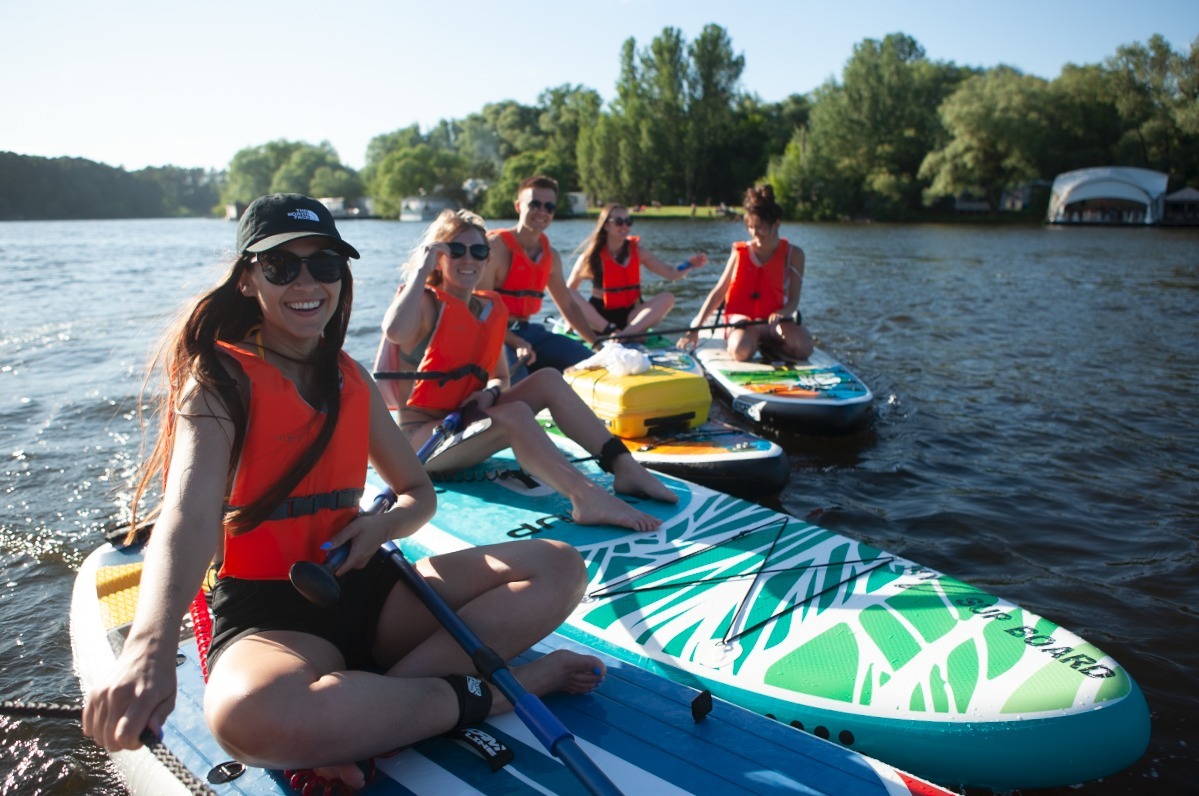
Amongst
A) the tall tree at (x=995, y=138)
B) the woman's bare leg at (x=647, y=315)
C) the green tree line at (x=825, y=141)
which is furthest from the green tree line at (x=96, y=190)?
the tall tree at (x=995, y=138)

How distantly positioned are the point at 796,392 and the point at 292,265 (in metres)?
4.97

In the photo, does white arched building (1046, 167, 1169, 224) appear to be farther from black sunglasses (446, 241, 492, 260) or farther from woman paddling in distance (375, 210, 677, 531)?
black sunglasses (446, 241, 492, 260)

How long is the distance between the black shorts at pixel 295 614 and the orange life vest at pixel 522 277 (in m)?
4.21

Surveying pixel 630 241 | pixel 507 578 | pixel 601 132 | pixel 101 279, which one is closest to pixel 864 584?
pixel 507 578

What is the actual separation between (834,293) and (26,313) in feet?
45.0

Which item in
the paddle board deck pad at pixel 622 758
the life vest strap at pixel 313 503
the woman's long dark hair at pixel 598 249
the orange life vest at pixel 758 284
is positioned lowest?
the paddle board deck pad at pixel 622 758

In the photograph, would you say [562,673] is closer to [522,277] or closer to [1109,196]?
[522,277]

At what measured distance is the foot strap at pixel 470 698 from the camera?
235 cm

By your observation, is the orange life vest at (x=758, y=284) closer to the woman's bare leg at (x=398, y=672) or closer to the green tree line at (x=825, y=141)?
the woman's bare leg at (x=398, y=672)

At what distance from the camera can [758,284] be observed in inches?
308

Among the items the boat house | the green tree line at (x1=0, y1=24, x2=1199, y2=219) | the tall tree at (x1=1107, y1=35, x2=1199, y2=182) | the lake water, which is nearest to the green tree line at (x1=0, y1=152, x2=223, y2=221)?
the green tree line at (x1=0, y1=24, x2=1199, y2=219)

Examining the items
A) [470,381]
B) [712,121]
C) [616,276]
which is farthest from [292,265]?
[712,121]

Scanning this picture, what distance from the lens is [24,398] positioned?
8484 millimetres

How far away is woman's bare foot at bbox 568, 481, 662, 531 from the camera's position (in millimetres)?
3859
